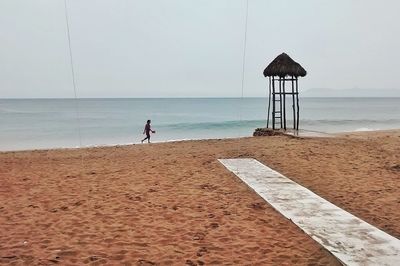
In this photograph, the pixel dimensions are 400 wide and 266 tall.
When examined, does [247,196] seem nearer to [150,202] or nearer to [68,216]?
[150,202]

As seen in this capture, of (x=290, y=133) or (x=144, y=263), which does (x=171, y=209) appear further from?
(x=290, y=133)

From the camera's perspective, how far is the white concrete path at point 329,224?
4.55 m

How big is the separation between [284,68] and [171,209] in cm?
1257

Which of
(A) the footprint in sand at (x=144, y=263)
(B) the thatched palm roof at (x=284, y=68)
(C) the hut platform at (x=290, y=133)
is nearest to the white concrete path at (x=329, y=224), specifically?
(A) the footprint in sand at (x=144, y=263)

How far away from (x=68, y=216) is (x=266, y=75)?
A: 44.9 feet

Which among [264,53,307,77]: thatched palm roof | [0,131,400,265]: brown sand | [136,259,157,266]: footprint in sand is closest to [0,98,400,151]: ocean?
[0,131,400,265]: brown sand

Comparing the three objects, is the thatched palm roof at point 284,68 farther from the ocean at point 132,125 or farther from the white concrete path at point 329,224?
the white concrete path at point 329,224

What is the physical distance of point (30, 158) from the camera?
44.5ft

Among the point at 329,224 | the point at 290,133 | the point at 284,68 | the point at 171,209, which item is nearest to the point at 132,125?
the point at 284,68

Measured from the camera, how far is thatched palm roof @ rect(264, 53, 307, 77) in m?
17.6

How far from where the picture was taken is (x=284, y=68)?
1766cm

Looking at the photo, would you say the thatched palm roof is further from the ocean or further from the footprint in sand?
the footprint in sand

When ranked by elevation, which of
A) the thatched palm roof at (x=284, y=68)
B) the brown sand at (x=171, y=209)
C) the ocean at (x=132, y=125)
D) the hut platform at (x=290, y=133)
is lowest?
the ocean at (x=132, y=125)

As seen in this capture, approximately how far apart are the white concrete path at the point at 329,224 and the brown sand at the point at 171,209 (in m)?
0.18
